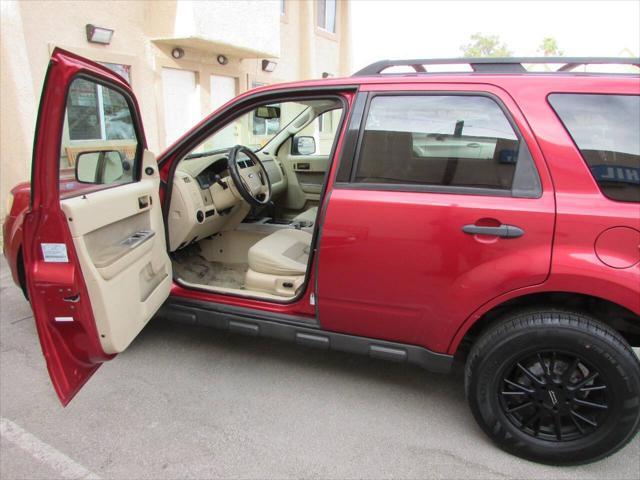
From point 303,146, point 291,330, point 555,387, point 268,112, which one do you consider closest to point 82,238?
point 291,330

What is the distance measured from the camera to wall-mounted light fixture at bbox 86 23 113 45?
727 centimetres

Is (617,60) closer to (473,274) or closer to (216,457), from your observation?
(473,274)

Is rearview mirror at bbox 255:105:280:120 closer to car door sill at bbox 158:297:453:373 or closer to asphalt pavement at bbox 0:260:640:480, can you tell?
car door sill at bbox 158:297:453:373

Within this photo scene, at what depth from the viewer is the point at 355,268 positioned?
2.44 meters

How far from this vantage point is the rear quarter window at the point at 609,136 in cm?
203

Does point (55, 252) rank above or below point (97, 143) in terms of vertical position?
below

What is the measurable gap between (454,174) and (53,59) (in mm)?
1866

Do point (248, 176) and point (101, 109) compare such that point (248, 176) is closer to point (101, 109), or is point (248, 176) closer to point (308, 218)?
point (308, 218)

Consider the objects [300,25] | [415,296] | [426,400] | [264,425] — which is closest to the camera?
[415,296]

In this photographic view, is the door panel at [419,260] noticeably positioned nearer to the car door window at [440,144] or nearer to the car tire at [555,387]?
the car door window at [440,144]

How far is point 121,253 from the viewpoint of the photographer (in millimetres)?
2330

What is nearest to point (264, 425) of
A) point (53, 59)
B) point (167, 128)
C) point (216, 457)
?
point (216, 457)

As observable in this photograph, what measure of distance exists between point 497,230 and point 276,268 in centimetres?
153

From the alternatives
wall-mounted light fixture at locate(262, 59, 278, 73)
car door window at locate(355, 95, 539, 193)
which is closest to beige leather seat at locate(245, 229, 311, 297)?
car door window at locate(355, 95, 539, 193)
